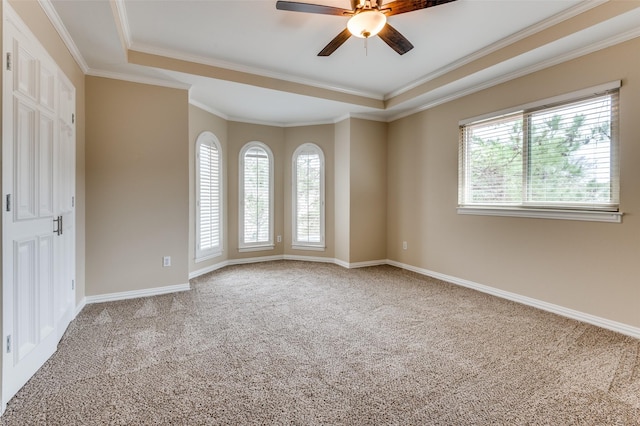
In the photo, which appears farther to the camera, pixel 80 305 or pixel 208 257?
pixel 208 257

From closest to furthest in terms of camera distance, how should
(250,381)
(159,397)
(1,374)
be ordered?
(1,374), (159,397), (250,381)

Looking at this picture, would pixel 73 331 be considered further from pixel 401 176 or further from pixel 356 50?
pixel 401 176

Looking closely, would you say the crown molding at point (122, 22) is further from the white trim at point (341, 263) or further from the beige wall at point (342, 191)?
the white trim at point (341, 263)

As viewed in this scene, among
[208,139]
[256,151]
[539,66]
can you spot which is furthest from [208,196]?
[539,66]

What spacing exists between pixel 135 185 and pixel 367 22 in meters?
3.09

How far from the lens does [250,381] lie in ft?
6.55

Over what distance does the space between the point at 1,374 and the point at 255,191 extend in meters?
4.23

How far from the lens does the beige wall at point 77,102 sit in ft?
7.55

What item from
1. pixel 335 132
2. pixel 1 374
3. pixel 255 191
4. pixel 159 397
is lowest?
pixel 159 397

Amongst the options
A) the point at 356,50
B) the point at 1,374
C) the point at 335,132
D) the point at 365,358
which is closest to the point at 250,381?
the point at 365,358

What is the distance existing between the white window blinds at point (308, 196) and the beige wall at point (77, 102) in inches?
131

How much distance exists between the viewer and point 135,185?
11.9 feet

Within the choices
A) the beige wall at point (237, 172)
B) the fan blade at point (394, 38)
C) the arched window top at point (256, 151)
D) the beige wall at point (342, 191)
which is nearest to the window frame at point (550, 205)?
the fan blade at point (394, 38)

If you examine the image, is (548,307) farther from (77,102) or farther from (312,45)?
(77,102)
